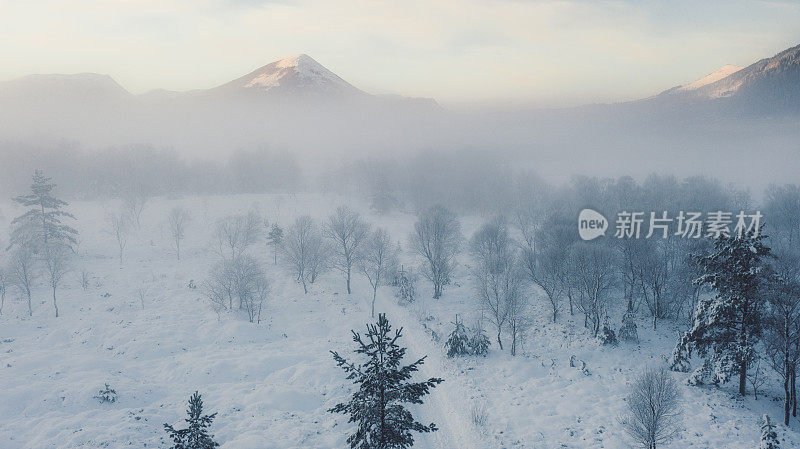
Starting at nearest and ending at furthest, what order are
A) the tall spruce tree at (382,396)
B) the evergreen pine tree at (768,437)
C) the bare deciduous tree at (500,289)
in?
the tall spruce tree at (382,396) < the evergreen pine tree at (768,437) < the bare deciduous tree at (500,289)

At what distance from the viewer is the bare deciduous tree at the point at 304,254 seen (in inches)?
2152

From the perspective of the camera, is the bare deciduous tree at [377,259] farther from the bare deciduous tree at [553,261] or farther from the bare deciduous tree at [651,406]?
the bare deciduous tree at [651,406]

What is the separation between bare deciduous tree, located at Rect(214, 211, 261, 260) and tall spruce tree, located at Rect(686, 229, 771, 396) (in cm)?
6207

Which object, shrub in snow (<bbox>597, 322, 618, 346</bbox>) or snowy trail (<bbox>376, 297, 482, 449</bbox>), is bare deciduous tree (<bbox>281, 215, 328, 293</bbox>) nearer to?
snowy trail (<bbox>376, 297, 482, 449</bbox>)

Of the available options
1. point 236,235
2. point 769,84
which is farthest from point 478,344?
point 769,84

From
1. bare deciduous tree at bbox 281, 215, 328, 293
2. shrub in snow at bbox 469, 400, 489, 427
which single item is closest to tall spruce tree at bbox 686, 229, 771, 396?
shrub in snow at bbox 469, 400, 489, 427

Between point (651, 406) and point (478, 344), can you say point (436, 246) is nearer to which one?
point (478, 344)

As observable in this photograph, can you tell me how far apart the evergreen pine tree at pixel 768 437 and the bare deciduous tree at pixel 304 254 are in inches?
1871

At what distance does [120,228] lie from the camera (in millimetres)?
68688

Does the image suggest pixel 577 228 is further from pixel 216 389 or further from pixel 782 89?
pixel 782 89

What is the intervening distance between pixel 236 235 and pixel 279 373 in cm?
3883

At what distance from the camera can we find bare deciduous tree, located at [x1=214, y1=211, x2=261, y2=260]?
65312 millimetres

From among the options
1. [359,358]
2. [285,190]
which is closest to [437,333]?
[359,358]

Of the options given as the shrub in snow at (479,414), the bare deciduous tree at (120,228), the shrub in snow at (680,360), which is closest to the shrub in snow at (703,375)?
the shrub in snow at (680,360)
